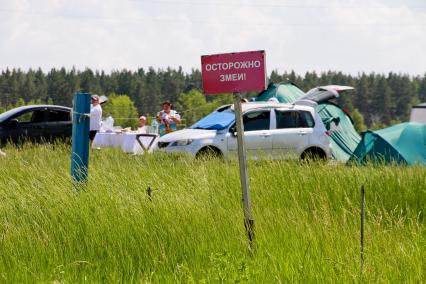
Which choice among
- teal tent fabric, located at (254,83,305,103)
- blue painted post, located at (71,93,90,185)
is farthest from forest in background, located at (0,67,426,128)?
blue painted post, located at (71,93,90,185)

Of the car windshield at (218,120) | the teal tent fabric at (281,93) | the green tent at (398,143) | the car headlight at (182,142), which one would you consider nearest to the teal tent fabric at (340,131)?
the teal tent fabric at (281,93)

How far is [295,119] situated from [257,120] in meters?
0.85

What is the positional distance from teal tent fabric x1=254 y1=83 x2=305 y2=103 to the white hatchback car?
16.3 feet

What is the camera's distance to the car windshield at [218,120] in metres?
15.4

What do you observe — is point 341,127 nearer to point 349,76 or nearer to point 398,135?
point 398,135

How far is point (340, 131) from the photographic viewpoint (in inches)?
733

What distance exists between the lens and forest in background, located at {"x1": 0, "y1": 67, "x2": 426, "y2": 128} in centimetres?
15225

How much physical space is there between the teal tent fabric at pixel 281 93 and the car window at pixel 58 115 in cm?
534

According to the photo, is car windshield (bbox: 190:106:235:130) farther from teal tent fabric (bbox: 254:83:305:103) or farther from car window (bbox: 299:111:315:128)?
teal tent fabric (bbox: 254:83:305:103)

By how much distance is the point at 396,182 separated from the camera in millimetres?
8188

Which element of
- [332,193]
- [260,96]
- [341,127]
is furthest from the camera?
[260,96]

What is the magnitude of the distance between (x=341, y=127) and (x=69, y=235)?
1329 centimetres

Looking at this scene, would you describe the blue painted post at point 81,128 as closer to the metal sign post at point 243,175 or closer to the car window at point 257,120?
the metal sign post at point 243,175

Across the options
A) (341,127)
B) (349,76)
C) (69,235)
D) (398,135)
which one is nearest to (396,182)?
(69,235)
